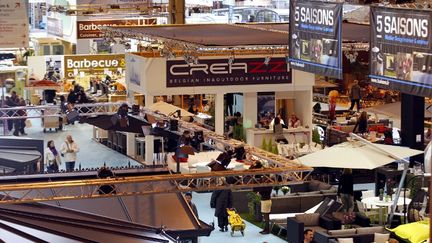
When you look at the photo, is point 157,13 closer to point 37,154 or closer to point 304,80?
point 304,80

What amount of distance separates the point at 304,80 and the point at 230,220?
7021mm

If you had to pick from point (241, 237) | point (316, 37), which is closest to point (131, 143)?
point (241, 237)

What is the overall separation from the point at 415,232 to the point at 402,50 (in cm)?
363

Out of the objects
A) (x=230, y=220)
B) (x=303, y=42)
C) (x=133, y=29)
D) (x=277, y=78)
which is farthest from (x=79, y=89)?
(x=303, y=42)

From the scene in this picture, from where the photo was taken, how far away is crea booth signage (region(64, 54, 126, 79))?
3109 cm

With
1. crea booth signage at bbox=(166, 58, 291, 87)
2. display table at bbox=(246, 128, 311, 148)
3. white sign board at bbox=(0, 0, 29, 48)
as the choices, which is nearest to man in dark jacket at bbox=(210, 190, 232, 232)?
crea booth signage at bbox=(166, 58, 291, 87)

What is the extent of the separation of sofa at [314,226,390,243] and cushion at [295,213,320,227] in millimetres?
805

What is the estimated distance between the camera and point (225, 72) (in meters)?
24.2

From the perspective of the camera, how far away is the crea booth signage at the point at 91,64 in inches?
1224

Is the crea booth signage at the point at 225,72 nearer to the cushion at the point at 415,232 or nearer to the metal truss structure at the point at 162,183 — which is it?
the metal truss structure at the point at 162,183

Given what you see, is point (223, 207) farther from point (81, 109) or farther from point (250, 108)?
point (250, 108)

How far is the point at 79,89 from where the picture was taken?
88.4 feet

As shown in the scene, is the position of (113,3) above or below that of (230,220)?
above

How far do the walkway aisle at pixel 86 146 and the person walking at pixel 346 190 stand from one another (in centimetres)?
628
